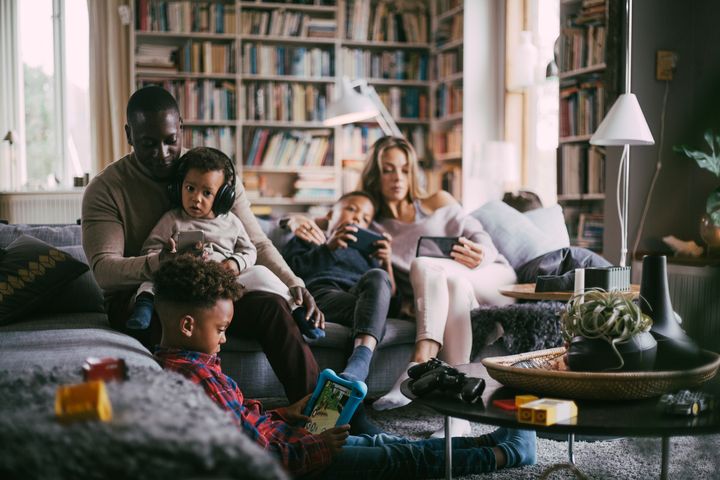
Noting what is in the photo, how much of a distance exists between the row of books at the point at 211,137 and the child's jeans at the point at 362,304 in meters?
3.05

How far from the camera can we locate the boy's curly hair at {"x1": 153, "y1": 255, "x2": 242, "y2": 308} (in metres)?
1.59

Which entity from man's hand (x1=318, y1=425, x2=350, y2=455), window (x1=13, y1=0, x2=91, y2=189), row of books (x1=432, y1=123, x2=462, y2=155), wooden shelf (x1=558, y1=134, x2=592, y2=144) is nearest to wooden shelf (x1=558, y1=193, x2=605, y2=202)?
wooden shelf (x1=558, y1=134, x2=592, y2=144)

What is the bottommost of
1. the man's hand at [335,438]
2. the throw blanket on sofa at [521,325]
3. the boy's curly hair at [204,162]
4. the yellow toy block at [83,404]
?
the man's hand at [335,438]

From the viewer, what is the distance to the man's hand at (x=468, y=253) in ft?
9.43

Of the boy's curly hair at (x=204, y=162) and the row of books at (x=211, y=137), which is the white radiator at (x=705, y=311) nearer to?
the boy's curly hair at (x=204, y=162)

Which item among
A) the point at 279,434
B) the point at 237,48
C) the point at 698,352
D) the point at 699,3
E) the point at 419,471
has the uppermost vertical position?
the point at 237,48

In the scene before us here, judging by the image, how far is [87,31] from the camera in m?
5.63

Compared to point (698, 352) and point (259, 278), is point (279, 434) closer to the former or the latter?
point (259, 278)

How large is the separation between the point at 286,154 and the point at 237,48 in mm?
828

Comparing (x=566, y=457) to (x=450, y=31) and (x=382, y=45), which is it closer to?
(x=450, y=31)

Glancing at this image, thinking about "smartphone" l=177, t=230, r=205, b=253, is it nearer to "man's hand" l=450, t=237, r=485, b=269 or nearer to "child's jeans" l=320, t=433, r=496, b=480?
"child's jeans" l=320, t=433, r=496, b=480

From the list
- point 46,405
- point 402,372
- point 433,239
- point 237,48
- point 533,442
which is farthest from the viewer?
point 237,48

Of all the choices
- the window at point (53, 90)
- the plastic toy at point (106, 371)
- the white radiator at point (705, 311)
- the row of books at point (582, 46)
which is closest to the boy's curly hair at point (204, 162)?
the plastic toy at point (106, 371)

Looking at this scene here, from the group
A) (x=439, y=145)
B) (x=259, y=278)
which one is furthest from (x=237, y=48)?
(x=259, y=278)
